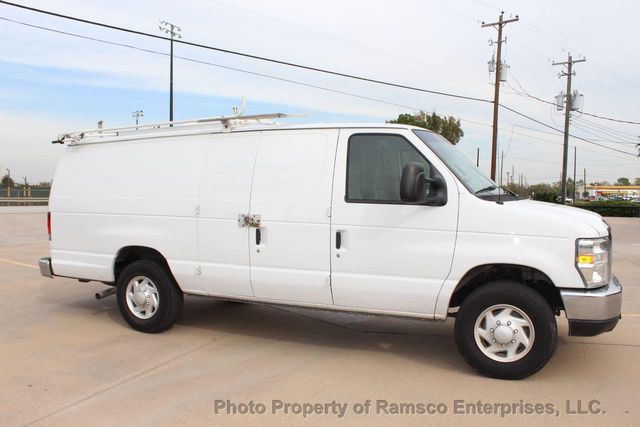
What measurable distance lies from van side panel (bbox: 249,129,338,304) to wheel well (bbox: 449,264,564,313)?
3.93 ft

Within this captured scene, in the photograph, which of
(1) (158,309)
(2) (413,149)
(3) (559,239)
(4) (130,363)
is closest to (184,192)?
(1) (158,309)

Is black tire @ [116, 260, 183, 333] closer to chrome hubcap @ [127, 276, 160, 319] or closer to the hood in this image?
chrome hubcap @ [127, 276, 160, 319]

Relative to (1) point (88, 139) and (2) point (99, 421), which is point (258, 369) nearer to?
(2) point (99, 421)

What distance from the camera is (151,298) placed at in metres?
5.95

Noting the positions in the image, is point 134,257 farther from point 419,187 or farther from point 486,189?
point 486,189

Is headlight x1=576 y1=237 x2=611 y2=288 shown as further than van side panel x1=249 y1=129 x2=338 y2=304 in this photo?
No

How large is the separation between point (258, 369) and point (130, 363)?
1205 mm

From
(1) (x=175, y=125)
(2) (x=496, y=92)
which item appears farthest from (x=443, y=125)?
(1) (x=175, y=125)

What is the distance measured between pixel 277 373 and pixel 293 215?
143 cm

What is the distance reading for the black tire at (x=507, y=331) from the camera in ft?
14.4

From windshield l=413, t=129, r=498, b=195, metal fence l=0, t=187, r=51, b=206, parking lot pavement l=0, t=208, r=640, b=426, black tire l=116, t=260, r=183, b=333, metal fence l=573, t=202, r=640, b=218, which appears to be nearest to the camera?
parking lot pavement l=0, t=208, r=640, b=426

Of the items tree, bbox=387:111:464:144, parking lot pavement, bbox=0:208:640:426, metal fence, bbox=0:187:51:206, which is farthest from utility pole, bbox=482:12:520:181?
metal fence, bbox=0:187:51:206

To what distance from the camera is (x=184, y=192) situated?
225 inches

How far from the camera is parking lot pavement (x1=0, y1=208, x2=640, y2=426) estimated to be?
12.8ft
